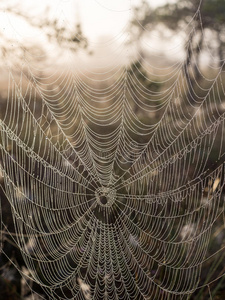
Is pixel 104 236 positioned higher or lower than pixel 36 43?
lower

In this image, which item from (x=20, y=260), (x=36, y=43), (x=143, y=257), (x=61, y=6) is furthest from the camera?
(x=20, y=260)

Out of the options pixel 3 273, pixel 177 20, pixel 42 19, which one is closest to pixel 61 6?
pixel 42 19

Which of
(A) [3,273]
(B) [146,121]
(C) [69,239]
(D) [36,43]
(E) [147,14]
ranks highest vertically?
(E) [147,14]

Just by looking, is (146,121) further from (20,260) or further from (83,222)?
(20,260)

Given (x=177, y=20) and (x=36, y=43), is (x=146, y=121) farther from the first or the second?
(x=36, y=43)

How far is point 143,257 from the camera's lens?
16.0ft

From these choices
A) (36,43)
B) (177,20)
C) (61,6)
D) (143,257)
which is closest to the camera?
(61,6)

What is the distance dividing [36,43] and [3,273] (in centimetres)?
288

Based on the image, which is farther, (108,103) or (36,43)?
(108,103)

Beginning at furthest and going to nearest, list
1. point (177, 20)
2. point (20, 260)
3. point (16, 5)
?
1. point (177, 20)
2. point (20, 260)
3. point (16, 5)

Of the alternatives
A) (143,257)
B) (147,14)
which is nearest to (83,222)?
(143,257)

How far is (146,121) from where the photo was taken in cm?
614

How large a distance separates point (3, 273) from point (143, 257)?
173cm

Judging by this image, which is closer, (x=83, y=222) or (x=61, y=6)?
(x=61, y=6)
